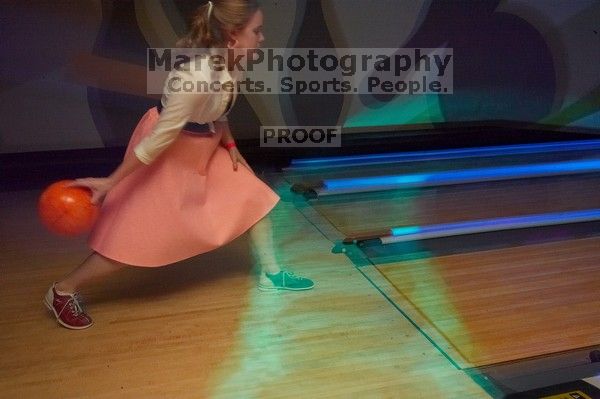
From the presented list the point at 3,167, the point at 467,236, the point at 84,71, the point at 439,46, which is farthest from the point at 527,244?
the point at 3,167

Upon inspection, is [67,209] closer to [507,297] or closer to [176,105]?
[176,105]

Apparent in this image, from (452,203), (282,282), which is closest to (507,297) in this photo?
(282,282)

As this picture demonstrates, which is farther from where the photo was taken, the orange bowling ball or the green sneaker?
the green sneaker

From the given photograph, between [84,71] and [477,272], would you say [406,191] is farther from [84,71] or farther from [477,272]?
[84,71]

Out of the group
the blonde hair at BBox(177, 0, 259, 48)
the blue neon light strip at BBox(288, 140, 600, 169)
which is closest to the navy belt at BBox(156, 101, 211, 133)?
the blonde hair at BBox(177, 0, 259, 48)

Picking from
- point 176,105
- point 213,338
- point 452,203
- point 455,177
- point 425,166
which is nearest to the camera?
point 176,105

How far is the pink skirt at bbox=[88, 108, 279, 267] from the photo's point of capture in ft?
6.41

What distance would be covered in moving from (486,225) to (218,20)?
144 cm

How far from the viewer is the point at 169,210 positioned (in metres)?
1.97

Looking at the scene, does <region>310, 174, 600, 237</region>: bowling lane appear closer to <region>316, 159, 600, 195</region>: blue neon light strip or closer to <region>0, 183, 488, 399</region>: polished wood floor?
<region>316, 159, 600, 195</region>: blue neon light strip

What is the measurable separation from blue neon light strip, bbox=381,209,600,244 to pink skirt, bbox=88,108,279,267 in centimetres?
77

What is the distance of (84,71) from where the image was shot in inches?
122

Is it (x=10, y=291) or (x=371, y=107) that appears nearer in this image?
(x=10, y=291)

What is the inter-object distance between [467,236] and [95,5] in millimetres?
1941
